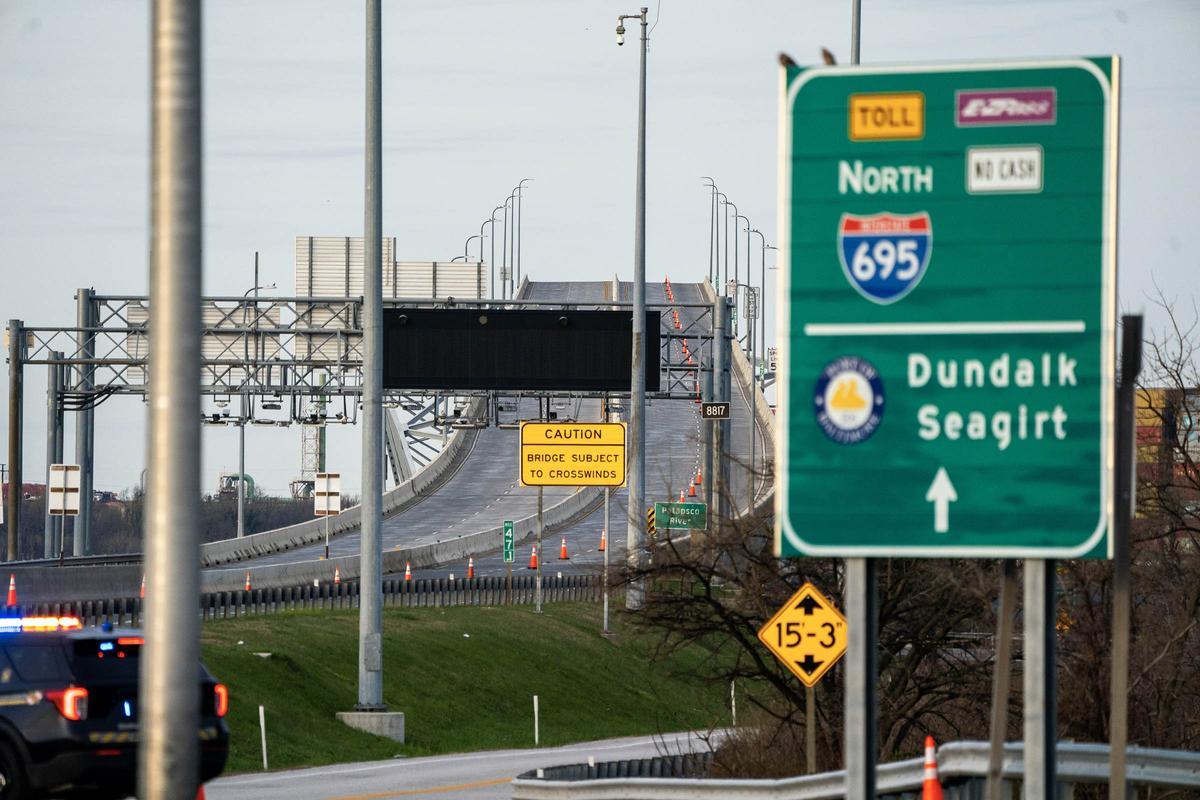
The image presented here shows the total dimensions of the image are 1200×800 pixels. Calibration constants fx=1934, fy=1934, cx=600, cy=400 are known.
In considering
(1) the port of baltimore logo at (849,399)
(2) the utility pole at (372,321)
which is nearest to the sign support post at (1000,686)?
(1) the port of baltimore logo at (849,399)

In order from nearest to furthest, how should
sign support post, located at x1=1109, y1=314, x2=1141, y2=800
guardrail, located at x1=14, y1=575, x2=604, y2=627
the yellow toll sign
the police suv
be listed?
sign support post, located at x1=1109, y1=314, x2=1141, y2=800
the police suv
the yellow toll sign
guardrail, located at x1=14, y1=575, x2=604, y2=627

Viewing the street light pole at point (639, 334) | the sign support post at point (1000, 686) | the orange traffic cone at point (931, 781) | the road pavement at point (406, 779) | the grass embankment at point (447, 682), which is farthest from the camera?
the street light pole at point (639, 334)

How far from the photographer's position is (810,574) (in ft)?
80.0

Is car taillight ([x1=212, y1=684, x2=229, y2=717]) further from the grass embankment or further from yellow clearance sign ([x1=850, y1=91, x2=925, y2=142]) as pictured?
the grass embankment

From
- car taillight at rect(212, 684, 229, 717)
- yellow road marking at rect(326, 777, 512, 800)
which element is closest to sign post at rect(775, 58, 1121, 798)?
car taillight at rect(212, 684, 229, 717)

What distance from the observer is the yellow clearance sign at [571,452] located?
150 ft

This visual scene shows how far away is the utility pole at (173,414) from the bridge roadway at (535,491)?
173 ft

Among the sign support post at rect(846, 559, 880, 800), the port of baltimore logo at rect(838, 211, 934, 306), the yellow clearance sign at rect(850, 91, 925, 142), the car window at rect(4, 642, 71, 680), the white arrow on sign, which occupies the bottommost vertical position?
the car window at rect(4, 642, 71, 680)

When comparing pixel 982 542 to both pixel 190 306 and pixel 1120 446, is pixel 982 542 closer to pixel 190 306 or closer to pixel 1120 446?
pixel 1120 446

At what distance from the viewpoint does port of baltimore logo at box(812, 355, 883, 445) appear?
912 centimetres

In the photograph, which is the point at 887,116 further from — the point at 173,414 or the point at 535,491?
the point at 535,491

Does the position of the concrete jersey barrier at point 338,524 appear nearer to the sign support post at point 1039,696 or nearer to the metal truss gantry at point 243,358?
the metal truss gantry at point 243,358

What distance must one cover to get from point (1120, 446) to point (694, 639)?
1630 centimetres

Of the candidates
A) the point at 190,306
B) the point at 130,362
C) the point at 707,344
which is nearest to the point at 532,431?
the point at 130,362
